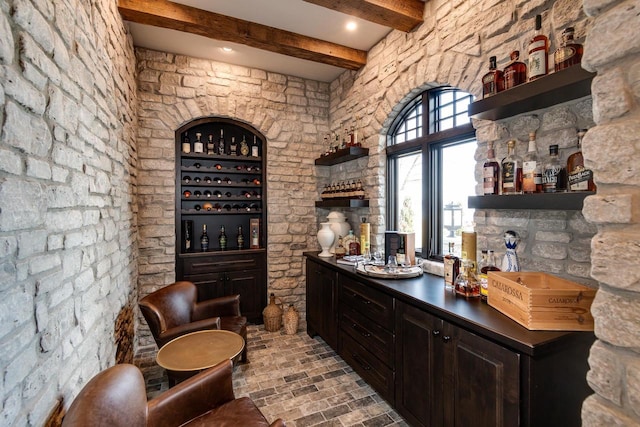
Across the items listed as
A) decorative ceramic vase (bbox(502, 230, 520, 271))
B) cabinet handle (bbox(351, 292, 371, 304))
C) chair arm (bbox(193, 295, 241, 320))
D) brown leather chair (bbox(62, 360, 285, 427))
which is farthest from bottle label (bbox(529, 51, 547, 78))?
chair arm (bbox(193, 295, 241, 320))

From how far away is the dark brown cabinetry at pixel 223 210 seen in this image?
12.0 ft

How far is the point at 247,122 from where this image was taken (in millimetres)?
3896

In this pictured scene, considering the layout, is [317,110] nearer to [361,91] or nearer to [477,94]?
[361,91]

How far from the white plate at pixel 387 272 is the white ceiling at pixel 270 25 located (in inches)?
92.8

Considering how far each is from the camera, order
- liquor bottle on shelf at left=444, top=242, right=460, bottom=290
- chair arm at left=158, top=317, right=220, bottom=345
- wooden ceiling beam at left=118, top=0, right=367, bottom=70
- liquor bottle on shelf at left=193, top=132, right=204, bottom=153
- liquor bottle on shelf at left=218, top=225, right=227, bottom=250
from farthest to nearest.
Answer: liquor bottle on shelf at left=218, top=225, right=227, bottom=250 → liquor bottle on shelf at left=193, top=132, right=204, bottom=153 → wooden ceiling beam at left=118, top=0, right=367, bottom=70 → chair arm at left=158, top=317, right=220, bottom=345 → liquor bottle on shelf at left=444, top=242, right=460, bottom=290

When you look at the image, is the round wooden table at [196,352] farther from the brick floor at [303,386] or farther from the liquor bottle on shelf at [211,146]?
the liquor bottle on shelf at [211,146]

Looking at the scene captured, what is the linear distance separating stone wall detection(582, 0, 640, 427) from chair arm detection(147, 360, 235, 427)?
1.55 metres

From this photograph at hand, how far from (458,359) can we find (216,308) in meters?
2.15

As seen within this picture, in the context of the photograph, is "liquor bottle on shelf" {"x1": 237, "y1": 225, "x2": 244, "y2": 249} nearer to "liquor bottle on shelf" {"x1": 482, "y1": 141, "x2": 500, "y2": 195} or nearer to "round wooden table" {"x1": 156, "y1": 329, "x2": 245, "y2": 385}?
"round wooden table" {"x1": 156, "y1": 329, "x2": 245, "y2": 385}

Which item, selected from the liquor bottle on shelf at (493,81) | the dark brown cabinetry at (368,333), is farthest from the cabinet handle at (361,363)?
the liquor bottle on shelf at (493,81)

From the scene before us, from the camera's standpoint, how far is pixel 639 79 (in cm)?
85

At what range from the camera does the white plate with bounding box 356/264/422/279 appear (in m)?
2.35

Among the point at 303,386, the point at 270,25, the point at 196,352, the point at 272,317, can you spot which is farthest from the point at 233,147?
the point at 303,386

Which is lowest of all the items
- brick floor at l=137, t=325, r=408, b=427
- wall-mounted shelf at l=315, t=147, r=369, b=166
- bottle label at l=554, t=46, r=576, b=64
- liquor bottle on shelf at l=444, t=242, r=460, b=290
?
brick floor at l=137, t=325, r=408, b=427
